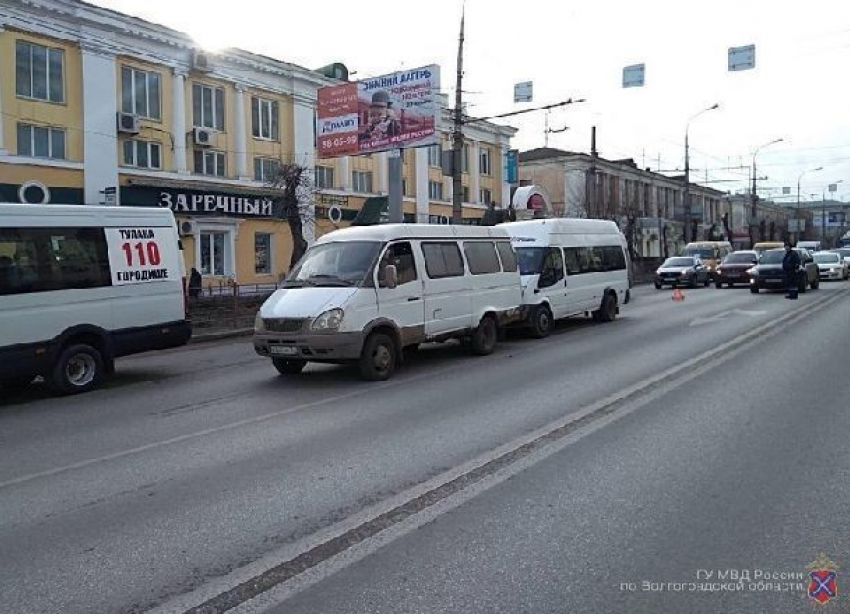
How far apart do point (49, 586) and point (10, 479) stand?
253 centimetres

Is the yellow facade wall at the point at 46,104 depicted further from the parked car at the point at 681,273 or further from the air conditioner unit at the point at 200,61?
the parked car at the point at 681,273

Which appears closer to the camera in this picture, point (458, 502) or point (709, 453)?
point (458, 502)

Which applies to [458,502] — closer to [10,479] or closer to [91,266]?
[10,479]

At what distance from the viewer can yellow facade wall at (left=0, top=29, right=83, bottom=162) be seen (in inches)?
1038

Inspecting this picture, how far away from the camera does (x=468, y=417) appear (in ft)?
26.3

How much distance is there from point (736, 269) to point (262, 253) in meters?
21.6

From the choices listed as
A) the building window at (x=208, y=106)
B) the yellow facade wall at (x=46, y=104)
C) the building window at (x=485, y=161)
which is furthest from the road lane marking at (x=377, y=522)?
the building window at (x=485, y=161)

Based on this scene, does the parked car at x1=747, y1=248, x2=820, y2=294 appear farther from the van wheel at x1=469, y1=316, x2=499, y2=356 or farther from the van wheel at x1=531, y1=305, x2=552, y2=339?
the van wheel at x1=469, y1=316, x2=499, y2=356

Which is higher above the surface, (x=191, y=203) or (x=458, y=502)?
(x=191, y=203)

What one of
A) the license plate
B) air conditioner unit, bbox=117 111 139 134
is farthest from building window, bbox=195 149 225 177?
the license plate

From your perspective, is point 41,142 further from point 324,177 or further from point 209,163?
point 324,177

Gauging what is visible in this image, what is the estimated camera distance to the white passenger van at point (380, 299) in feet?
33.6

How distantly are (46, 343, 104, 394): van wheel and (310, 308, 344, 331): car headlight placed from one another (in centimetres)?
314

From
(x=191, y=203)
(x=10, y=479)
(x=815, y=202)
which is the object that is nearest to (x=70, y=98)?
(x=191, y=203)
